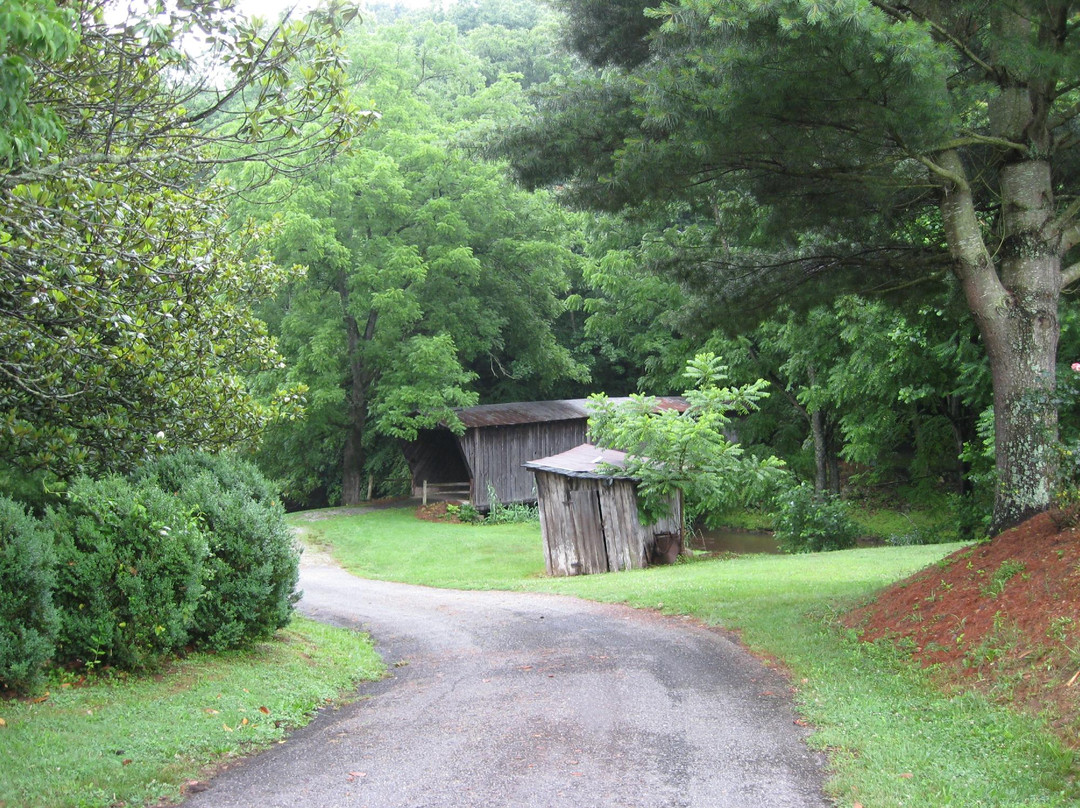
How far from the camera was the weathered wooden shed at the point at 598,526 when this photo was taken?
57.6ft

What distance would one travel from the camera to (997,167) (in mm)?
10172

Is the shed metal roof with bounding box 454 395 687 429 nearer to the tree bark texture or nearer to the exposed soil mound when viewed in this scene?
the tree bark texture

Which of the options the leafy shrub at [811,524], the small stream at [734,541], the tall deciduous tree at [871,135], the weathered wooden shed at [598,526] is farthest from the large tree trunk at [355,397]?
the tall deciduous tree at [871,135]

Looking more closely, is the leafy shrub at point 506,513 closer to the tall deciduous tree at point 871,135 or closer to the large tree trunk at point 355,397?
the large tree trunk at point 355,397

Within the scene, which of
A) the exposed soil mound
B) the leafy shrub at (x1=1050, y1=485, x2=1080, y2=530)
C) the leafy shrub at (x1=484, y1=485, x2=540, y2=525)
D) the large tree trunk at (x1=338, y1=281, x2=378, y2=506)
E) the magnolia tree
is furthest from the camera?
the large tree trunk at (x1=338, y1=281, x2=378, y2=506)

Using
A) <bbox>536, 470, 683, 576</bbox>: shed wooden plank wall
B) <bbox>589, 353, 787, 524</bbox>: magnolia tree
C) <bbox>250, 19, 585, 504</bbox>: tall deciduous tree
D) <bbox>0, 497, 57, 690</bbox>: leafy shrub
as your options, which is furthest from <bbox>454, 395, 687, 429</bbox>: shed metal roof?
<bbox>0, 497, 57, 690</bbox>: leafy shrub

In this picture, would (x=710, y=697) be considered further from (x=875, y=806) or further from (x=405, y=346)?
(x=405, y=346)

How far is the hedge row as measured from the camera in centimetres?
627

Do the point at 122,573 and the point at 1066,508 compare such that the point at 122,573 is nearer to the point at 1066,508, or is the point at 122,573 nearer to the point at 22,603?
the point at 22,603

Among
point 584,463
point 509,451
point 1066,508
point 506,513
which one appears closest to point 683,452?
point 584,463

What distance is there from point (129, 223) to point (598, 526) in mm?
12137

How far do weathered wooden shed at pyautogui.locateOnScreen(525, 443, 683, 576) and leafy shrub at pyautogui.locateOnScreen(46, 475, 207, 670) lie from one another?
10.5m

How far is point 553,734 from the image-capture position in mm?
6129

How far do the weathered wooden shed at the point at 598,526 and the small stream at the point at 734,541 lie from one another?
20.1ft
